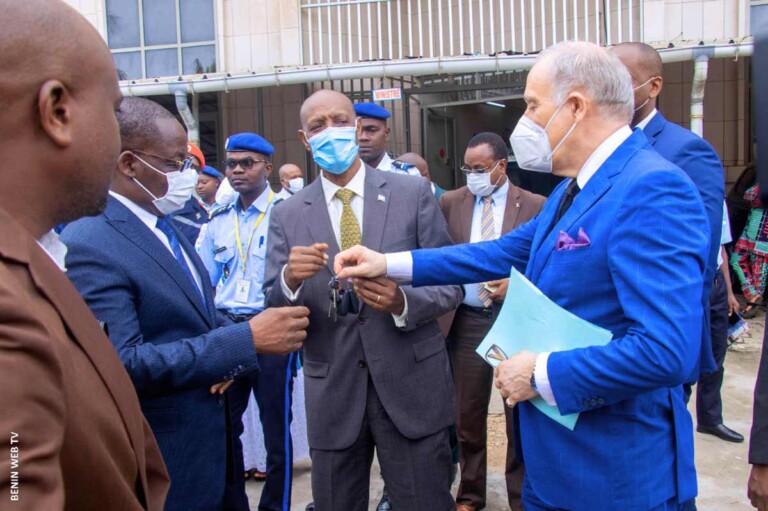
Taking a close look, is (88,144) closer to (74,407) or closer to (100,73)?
(100,73)

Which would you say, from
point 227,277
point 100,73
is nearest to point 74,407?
point 100,73

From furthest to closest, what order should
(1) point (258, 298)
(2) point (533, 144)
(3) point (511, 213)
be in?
1. (3) point (511, 213)
2. (1) point (258, 298)
3. (2) point (533, 144)

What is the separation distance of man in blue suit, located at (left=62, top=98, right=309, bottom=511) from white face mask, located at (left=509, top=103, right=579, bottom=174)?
0.98 metres

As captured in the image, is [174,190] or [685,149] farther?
[685,149]

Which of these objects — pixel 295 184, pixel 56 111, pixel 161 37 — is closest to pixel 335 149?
pixel 56 111

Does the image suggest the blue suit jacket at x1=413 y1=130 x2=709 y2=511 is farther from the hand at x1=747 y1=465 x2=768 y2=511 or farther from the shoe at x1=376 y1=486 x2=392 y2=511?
the shoe at x1=376 y1=486 x2=392 y2=511

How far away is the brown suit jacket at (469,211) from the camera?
4.10 metres

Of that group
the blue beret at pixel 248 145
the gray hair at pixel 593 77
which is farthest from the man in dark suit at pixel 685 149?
the blue beret at pixel 248 145

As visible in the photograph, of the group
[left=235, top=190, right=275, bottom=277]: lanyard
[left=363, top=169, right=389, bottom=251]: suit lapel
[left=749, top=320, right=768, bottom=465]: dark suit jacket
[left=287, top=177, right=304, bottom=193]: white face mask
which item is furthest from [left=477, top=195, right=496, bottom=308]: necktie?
[left=287, top=177, right=304, bottom=193]: white face mask

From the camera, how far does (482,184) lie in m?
4.27

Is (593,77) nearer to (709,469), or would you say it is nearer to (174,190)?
(174,190)

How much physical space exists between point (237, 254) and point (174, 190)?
1.76 meters

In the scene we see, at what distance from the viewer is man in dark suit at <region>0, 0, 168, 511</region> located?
0.81 meters

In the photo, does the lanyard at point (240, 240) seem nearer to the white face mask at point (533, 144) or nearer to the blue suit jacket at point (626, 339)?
the white face mask at point (533, 144)
